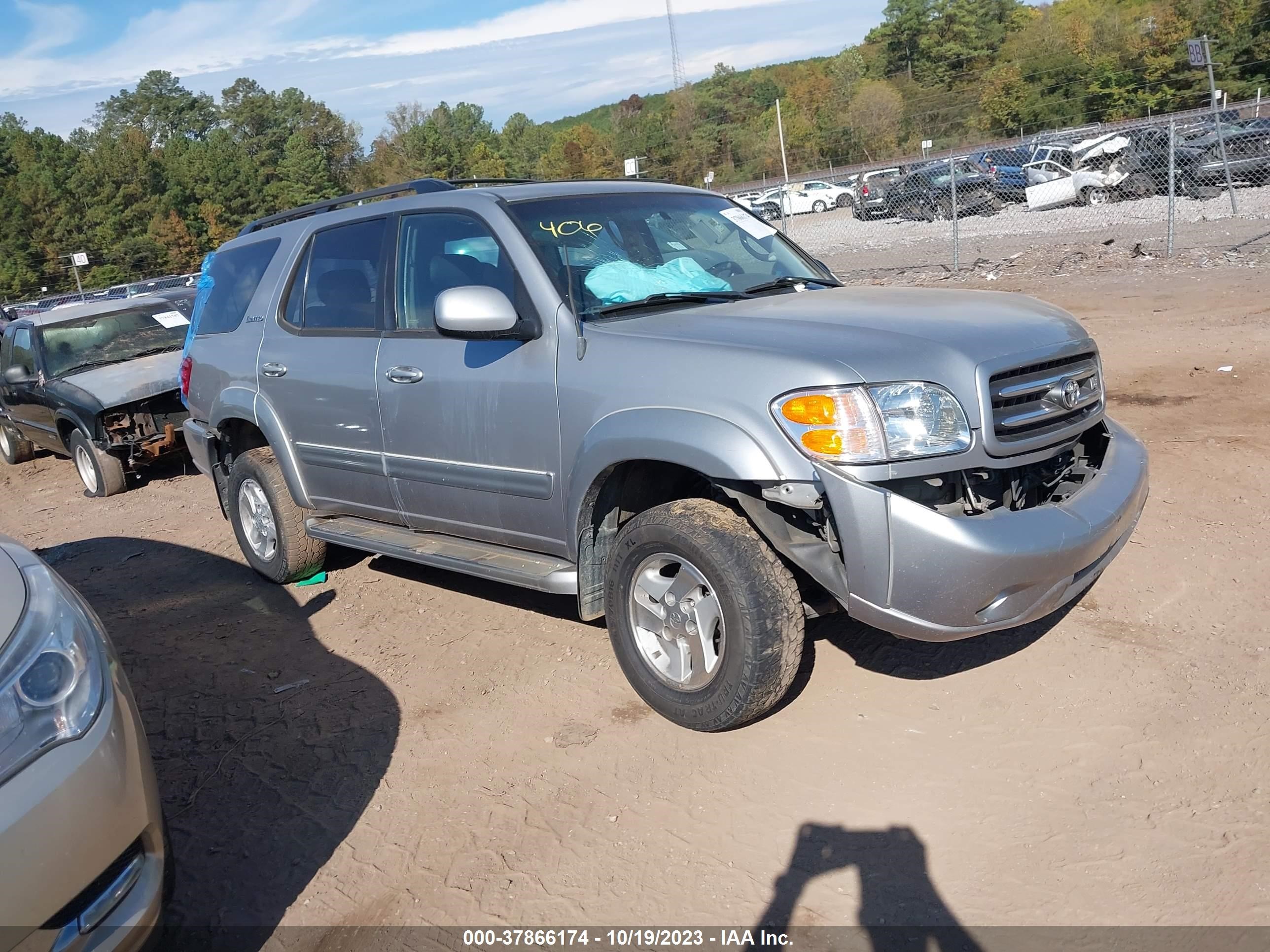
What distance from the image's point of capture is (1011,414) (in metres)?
3.45

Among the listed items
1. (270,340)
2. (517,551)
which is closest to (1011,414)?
(517,551)

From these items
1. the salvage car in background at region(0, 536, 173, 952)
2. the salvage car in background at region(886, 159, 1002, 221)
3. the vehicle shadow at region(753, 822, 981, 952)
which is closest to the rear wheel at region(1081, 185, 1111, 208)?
the salvage car in background at region(886, 159, 1002, 221)

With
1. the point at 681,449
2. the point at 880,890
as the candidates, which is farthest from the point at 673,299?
the point at 880,890

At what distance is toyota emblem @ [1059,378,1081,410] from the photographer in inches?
143

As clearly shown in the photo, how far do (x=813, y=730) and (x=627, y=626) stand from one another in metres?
0.77

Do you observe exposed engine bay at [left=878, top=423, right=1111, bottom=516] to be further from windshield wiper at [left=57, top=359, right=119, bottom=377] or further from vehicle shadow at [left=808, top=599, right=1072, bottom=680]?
windshield wiper at [left=57, top=359, right=119, bottom=377]

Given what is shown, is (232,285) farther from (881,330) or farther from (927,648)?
(927,648)

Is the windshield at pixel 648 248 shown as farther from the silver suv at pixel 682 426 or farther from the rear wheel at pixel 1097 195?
the rear wheel at pixel 1097 195

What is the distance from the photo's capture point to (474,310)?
12.8ft

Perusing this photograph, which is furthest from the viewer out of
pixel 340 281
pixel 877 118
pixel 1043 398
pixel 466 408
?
pixel 877 118

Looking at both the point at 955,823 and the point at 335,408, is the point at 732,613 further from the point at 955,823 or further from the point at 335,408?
the point at 335,408

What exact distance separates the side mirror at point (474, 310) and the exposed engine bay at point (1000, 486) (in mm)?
1568

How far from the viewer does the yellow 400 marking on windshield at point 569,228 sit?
4312 millimetres

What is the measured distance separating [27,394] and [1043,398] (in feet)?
33.2
